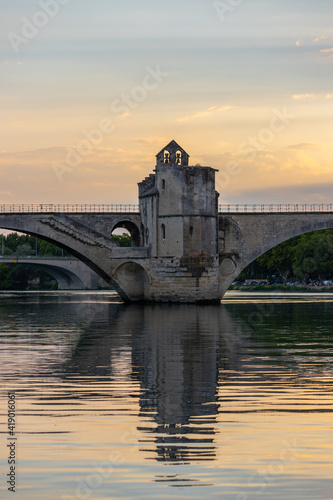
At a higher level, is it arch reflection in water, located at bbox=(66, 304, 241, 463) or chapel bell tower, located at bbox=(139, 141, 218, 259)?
chapel bell tower, located at bbox=(139, 141, 218, 259)

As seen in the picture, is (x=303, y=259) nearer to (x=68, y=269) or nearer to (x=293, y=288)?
(x=293, y=288)

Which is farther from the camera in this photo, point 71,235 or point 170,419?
point 71,235

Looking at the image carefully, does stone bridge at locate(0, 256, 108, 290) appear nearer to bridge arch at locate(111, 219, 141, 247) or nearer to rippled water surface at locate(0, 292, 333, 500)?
bridge arch at locate(111, 219, 141, 247)

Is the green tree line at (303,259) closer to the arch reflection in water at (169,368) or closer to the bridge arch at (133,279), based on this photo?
the bridge arch at (133,279)

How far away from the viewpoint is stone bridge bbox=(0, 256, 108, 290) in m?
111

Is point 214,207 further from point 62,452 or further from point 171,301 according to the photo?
point 62,452

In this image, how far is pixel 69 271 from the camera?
11300 cm

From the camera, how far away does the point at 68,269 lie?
111938 mm
